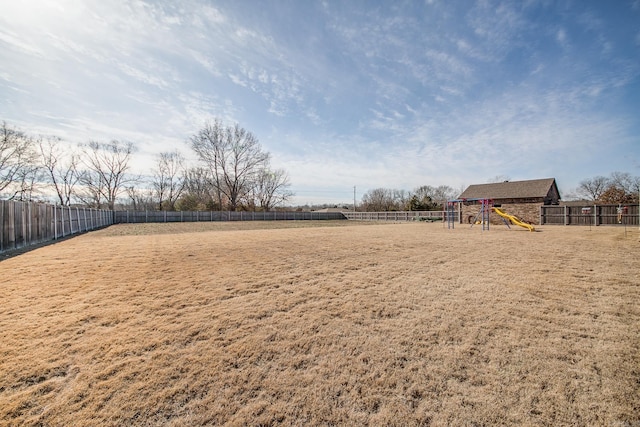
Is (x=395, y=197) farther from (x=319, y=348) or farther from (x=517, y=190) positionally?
(x=319, y=348)

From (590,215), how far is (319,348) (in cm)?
2491

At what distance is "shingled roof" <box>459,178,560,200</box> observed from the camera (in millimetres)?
22839

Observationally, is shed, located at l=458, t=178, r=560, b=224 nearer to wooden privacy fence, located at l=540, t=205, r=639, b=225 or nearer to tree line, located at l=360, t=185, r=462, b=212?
wooden privacy fence, located at l=540, t=205, r=639, b=225

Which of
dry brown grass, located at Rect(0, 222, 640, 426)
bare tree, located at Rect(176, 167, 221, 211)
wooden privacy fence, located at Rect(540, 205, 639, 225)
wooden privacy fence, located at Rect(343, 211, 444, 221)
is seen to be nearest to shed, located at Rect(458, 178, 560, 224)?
wooden privacy fence, located at Rect(540, 205, 639, 225)

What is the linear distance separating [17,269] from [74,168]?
37009mm

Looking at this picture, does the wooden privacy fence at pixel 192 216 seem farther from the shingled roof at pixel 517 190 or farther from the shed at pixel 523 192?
the shed at pixel 523 192

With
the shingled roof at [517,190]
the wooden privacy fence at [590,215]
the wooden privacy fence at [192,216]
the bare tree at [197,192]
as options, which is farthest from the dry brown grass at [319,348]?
the bare tree at [197,192]

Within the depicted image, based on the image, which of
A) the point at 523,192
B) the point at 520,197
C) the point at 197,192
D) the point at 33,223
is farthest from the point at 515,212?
the point at 197,192

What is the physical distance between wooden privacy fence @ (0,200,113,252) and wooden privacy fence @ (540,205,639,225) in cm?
2917

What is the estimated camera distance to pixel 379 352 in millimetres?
Result: 2453

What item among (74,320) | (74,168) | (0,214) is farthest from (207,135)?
(74,320)

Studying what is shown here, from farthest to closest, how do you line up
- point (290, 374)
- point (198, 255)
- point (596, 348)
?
1. point (198, 255)
2. point (596, 348)
3. point (290, 374)

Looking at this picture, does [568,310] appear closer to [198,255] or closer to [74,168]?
[198,255]

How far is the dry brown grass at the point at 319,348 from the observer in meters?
1.78
